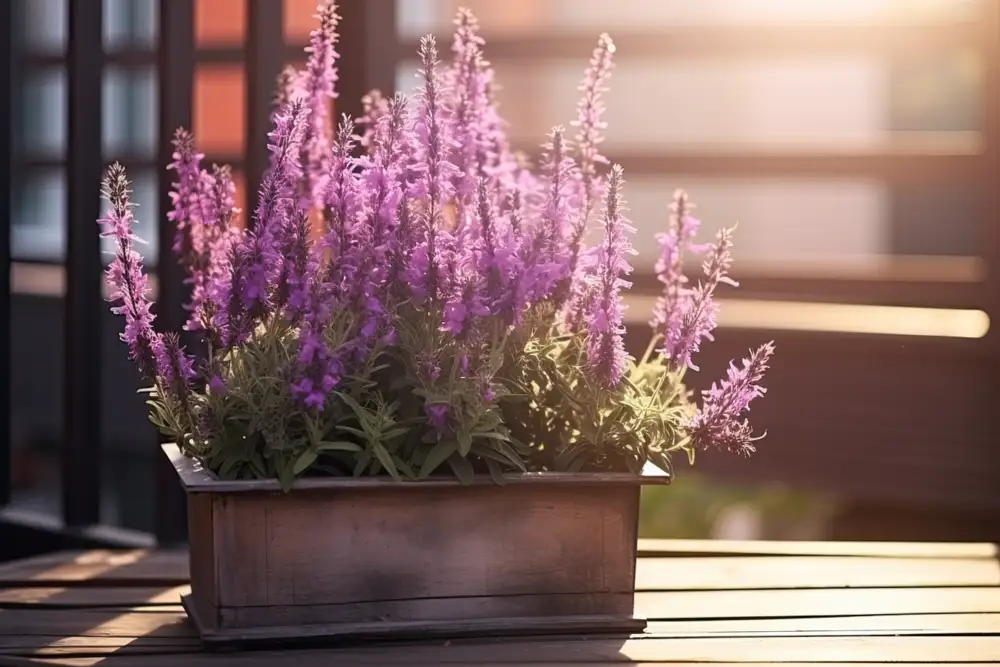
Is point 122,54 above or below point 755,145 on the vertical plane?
above

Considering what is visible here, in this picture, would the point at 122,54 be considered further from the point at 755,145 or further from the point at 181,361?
the point at 181,361

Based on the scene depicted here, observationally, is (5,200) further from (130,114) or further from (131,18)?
(130,114)

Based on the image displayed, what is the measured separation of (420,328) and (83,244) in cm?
158

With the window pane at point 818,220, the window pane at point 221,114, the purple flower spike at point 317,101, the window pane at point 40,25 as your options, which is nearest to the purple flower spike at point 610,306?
the purple flower spike at point 317,101

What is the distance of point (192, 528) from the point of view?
4.88 ft

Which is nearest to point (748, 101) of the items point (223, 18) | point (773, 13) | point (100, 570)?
point (223, 18)

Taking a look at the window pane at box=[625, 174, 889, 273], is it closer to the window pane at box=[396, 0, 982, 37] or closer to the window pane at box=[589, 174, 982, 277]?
the window pane at box=[589, 174, 982, 277]

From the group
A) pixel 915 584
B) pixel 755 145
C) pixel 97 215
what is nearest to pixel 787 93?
pixel 755 145

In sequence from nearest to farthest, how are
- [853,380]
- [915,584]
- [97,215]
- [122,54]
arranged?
[915,584], [97,215], [853,380], [122,54]

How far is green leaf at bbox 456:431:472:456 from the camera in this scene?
1300 mm

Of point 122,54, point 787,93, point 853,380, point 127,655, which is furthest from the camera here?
point 787,93

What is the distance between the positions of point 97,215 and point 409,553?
5.39 feet

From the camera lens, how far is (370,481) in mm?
1311

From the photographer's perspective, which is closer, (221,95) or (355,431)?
(355,431)
